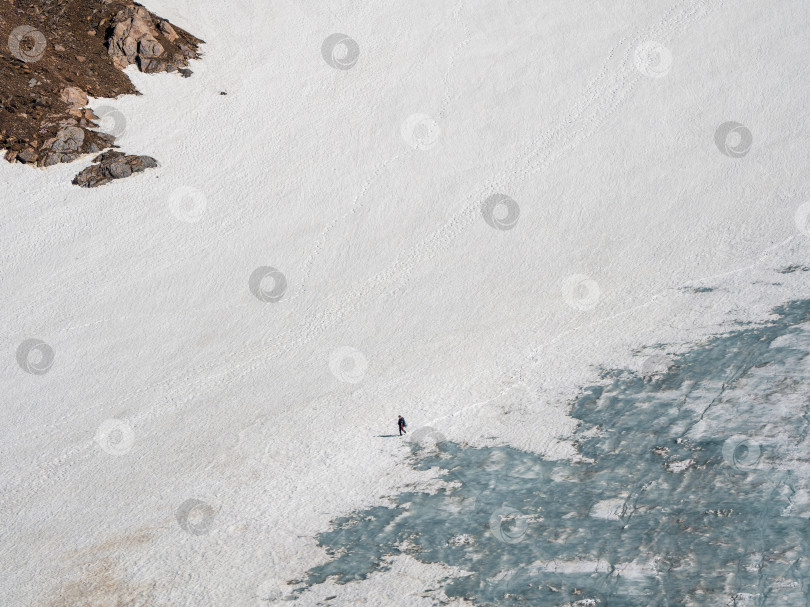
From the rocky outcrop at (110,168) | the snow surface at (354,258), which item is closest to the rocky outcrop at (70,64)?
the rocky outcrop at (110,168)

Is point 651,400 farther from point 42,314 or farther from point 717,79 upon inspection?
point 42,314

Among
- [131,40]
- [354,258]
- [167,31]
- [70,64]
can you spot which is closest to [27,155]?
[70,64]

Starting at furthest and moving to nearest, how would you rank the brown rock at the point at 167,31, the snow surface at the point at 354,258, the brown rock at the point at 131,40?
the brown rock at the point at 167,31 → the brown rock at the point at 131,40 → the snow surface at the point at 354,258

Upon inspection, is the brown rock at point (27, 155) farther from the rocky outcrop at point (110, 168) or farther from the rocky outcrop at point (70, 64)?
the rocky outcrop at point (110, 168)

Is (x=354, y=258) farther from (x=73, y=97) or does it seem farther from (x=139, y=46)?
(x=139, y=46)

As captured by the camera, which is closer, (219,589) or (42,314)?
(219,589)

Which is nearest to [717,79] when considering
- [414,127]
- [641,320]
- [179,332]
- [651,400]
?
[414,127]

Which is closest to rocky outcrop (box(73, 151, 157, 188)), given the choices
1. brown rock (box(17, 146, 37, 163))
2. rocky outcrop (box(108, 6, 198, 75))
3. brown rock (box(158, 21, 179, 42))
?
brown rock (box(17, 146, 37, 163))
